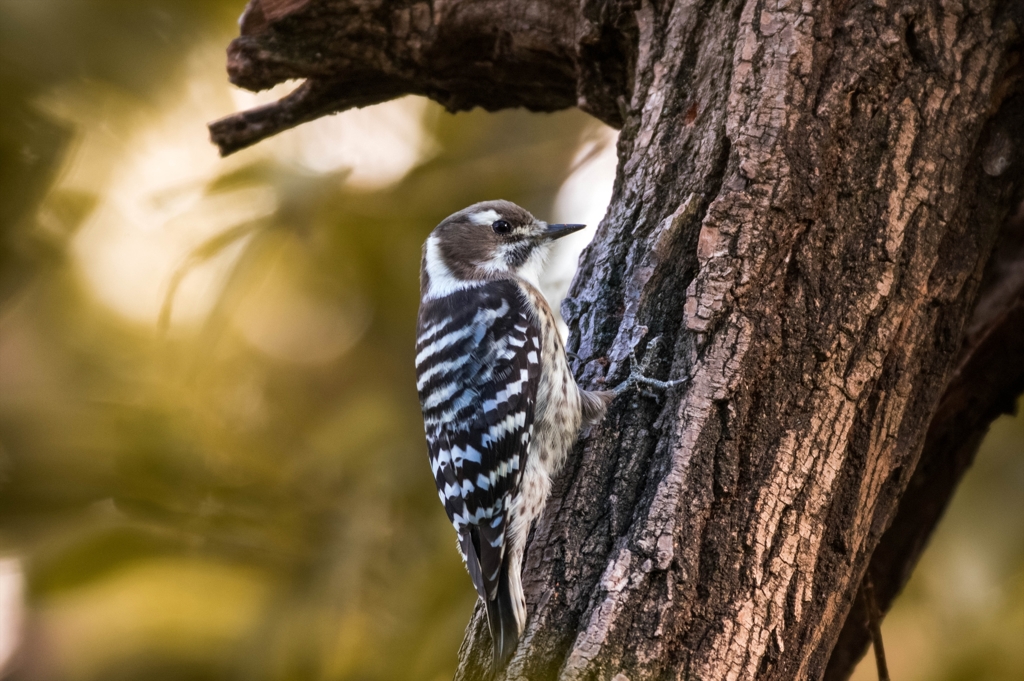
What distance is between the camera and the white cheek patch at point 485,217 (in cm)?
341

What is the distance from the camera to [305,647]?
8.89ft

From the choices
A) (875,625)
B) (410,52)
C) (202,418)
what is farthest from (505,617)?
(410,52)

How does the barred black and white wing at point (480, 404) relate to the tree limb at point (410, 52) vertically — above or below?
below

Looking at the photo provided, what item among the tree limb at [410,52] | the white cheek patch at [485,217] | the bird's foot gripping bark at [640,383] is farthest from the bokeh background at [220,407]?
the bird's foot gripping bark at [640,383]

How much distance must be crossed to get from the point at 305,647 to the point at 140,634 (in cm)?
51

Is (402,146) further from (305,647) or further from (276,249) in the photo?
(305,647)

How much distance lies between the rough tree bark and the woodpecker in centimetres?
17

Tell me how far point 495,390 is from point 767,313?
1.07 meters

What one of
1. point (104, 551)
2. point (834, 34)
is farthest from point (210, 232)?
point (834, 34)

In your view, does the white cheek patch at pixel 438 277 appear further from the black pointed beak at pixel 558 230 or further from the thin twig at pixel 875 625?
the thin twig at pixel 875 625

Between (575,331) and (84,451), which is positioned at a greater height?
(575,331)

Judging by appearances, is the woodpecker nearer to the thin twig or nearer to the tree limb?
the tree limb

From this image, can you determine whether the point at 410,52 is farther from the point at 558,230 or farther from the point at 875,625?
the point at 875,625

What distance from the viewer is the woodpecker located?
249cm
